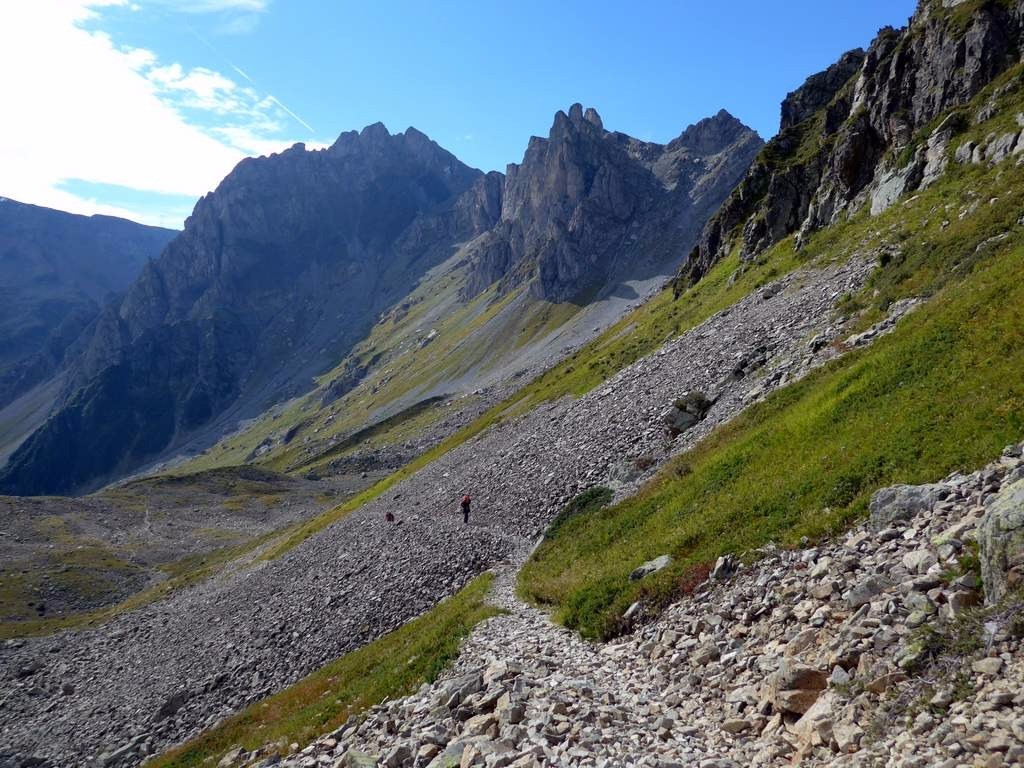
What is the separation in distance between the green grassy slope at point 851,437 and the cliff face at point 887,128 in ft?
62.3

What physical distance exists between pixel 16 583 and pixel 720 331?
331ft

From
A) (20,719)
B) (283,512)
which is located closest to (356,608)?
(20,719)

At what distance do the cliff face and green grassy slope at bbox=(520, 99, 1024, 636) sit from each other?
19.0 meters

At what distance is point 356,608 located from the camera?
3794 cm

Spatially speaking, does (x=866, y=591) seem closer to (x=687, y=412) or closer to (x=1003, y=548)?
(x=1003, y=548)

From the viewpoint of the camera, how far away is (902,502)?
Result: 13812mm

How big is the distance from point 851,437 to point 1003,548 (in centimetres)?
1048

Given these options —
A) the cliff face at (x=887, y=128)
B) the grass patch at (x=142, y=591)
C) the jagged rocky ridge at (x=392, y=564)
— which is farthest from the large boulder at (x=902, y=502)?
the grass patch at (x=142, y=591)

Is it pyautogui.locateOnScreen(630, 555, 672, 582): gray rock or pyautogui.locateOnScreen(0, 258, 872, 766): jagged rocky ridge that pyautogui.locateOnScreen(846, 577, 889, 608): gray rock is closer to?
pyautogui.locateOnScreen(630, 555, 672, 582): gray rock

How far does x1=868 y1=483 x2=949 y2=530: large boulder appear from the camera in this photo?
43.9ft

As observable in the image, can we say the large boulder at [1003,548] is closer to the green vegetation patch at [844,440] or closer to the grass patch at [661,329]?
the green vegetation patch at [844,440]

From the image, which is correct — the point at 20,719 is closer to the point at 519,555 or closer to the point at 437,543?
the point at 437,543

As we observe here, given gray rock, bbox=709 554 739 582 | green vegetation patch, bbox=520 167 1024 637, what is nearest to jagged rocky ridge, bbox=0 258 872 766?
green vegetation patch, bbox=520 167 1024 637

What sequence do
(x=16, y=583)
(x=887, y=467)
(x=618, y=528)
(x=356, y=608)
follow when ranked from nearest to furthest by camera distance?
(x=887, y=467)
(x=618, y=528)
(x=356, y=608)
(x=16, y=583)
